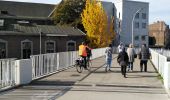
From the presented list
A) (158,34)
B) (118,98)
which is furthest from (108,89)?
(158,34)

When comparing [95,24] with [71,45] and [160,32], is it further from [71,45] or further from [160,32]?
[160,32]

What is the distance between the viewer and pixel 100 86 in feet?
51.9

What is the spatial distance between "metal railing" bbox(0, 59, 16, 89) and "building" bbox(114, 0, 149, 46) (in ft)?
295

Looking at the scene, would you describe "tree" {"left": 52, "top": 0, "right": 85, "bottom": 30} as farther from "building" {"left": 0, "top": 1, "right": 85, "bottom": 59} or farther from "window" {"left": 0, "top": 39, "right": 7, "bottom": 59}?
"window" {"left": 0, "top": 39, "right": 7, "bottom": 59}

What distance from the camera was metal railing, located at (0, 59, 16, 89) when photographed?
14734 mm

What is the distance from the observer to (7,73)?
49.4ft

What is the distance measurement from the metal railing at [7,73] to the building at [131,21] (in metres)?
90.1

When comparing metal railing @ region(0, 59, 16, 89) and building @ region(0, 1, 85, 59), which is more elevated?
building @ region(0, 1, 85, 59)

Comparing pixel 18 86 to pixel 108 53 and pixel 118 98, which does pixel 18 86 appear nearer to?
pixel 118 98

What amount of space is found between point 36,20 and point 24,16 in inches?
113

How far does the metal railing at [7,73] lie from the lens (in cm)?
1473

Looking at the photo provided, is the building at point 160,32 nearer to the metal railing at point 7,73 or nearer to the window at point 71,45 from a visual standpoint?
the window at point 71,45

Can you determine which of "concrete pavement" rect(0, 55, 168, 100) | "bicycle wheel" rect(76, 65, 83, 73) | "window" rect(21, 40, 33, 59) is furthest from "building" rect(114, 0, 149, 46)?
"concrete pavement" rect(0, 55, 168, 100)

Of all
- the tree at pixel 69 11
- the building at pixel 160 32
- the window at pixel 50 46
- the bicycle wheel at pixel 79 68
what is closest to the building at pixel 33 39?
the window at pixel 50 46
